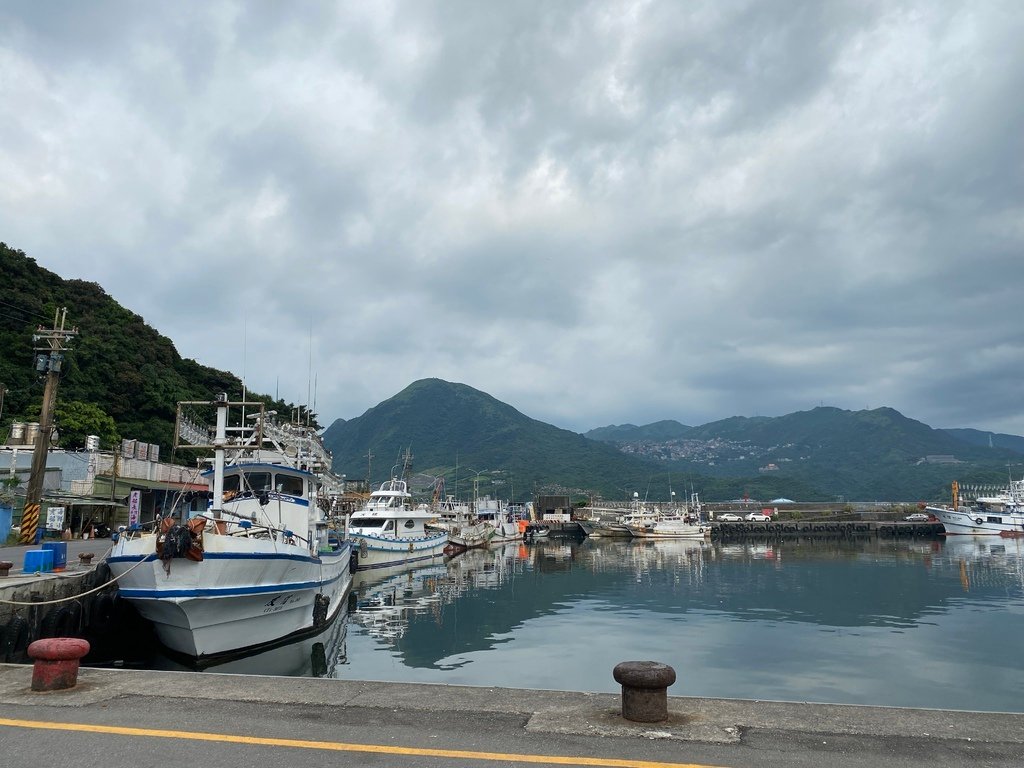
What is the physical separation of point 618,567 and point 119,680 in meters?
44.3

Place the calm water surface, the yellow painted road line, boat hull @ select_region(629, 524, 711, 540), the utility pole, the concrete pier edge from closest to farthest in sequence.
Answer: the yellow painted road line
the concrete pier edge
the calm water surface
the utility pole
boat hull @ select_region(629, 524, 711, 540)

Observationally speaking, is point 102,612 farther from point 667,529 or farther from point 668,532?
point 667,529

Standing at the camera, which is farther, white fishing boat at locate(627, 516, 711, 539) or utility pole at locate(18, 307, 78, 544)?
white fishing boat at locate(627, 516, 711, 539)

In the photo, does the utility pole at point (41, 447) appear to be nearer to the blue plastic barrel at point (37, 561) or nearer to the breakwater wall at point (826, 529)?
the blue plastic barrel at point (37, 561)

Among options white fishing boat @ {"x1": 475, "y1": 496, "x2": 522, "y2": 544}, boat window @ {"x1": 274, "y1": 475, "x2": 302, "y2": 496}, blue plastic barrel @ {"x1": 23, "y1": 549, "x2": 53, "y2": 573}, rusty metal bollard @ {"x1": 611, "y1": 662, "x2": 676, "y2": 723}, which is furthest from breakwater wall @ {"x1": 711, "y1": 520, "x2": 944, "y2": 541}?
rusty metal bollard @ {"x1": 611, "y1": 662, "x2": 676, "y2": 723}

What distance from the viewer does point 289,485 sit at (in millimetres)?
22016

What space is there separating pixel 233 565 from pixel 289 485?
261 inches

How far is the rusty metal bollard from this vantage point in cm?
715

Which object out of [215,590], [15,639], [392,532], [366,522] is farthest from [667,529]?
[15,639]

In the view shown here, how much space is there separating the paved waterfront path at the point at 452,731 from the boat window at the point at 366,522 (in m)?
41.5

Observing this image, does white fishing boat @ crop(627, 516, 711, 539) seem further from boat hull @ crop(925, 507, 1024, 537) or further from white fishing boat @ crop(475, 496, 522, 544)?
boat hull @ crop(925, 507, 1024, 537)

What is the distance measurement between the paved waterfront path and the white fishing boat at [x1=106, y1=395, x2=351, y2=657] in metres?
6.00

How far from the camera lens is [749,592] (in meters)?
34.9

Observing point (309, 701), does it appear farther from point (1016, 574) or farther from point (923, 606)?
point (1016, 574)
